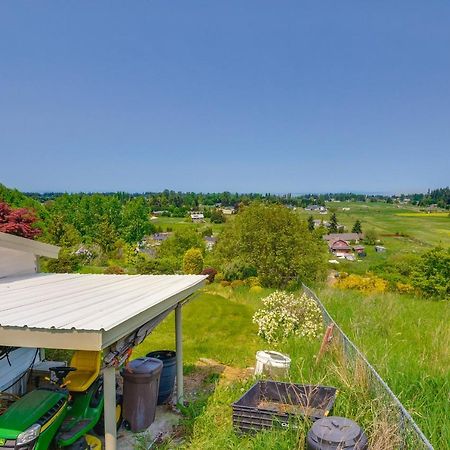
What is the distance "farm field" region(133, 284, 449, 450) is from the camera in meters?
4.84

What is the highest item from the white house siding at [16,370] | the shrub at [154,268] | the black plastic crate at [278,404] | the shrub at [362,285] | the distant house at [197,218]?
the black plastic crate at [278,404]

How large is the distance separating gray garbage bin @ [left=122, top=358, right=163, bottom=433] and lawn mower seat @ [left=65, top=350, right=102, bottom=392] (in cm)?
54

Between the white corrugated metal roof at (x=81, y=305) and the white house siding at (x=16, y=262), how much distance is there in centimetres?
28

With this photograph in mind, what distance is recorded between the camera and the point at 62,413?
14.4 feet

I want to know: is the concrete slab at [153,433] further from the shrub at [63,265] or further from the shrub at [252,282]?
the shrub at [63,265]

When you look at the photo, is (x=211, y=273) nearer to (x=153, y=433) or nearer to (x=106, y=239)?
(x=106, y=239)

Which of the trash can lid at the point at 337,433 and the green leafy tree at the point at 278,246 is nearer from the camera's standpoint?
the trash can lid at the point at 337,433

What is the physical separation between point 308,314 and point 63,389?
7294mm

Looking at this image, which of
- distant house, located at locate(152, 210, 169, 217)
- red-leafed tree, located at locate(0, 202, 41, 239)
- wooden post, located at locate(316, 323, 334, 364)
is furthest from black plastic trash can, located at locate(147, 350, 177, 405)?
distant house, located at locate(152, 210, 169, 217)

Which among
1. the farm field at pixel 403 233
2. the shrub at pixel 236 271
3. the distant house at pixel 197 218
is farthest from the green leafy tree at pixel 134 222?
the distant house at pixel 197 218

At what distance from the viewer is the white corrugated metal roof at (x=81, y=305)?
134 inches

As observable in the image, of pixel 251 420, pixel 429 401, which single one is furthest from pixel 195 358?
pixel 429 401

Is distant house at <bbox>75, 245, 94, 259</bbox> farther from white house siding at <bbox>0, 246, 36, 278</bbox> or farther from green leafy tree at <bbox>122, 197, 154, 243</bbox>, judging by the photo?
white house siding at <bbox>0, 246, 36, 278</bbox>

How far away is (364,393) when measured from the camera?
17.2 ft
